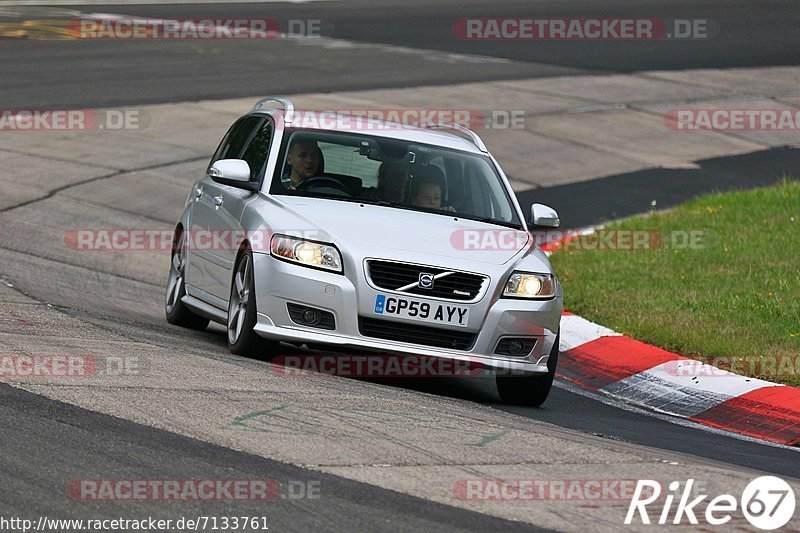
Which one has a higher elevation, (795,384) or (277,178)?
(277,178)

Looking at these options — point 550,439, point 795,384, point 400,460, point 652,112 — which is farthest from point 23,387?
point 652,112

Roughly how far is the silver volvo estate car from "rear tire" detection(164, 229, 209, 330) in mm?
292

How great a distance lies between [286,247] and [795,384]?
3.58 m

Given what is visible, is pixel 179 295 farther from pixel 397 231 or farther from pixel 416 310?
pixel 416 310

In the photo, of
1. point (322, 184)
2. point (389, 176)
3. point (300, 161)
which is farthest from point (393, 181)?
point (300, 161)

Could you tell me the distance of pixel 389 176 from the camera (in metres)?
9.98

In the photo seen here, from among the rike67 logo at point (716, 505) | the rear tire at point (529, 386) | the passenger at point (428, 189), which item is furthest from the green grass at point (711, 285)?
the rike67 logo at point (716, 505)

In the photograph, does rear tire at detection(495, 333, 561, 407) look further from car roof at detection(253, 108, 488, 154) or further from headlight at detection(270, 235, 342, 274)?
car roof at detection(253, 108, 488, 154)

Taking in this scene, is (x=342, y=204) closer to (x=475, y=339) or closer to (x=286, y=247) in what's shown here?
(x=286, y=247)

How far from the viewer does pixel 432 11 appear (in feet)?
119

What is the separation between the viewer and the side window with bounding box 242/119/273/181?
1019 centimetres

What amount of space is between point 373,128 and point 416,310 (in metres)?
2.11

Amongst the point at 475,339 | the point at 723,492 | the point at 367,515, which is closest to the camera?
the point at 367,515

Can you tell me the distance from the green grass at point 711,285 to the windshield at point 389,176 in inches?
76.1
